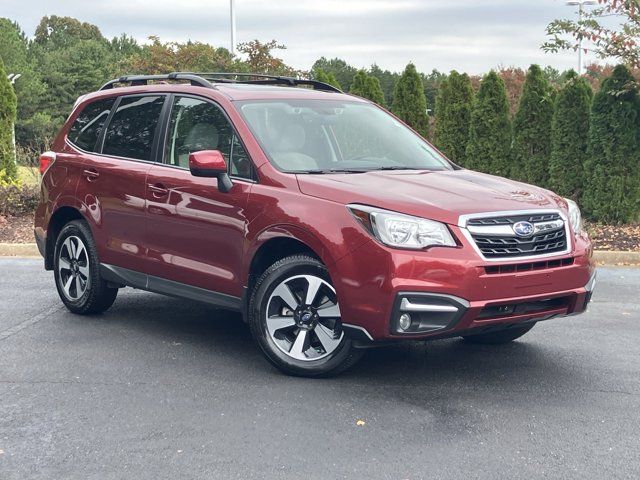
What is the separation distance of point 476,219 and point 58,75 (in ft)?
220

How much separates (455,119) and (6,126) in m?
8.35

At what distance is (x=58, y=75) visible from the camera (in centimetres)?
6781

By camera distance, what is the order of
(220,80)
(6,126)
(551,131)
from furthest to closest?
(6,126), (551,131), (220,80)

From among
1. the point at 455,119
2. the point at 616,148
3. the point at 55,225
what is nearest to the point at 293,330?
the point at 55,225

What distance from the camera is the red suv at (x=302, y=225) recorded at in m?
5.11

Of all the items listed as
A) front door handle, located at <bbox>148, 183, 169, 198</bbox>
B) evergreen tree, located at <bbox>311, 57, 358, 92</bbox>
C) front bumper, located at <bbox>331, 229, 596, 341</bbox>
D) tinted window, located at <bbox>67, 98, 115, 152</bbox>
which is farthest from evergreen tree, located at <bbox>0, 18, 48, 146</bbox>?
front bumper, located at <bbox>331, 229, 596, 341</bbox>

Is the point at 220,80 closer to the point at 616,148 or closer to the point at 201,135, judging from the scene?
the point at 201,135

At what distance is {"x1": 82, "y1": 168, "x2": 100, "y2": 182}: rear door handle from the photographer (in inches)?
283

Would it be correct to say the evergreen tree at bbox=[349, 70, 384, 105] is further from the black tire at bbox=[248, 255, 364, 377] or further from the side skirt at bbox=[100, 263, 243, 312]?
the black tire at bbox=[248, 255, 364, 377]

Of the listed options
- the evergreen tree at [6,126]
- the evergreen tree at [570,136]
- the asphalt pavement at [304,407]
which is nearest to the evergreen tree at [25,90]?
the evergreen tree at [6,126]

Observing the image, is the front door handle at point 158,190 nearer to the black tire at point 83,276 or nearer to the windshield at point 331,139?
the windshield at point 331,139

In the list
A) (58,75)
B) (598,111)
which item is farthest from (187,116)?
(58,75)

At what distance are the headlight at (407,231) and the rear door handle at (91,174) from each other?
2.94m

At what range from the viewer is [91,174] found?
7.25m
